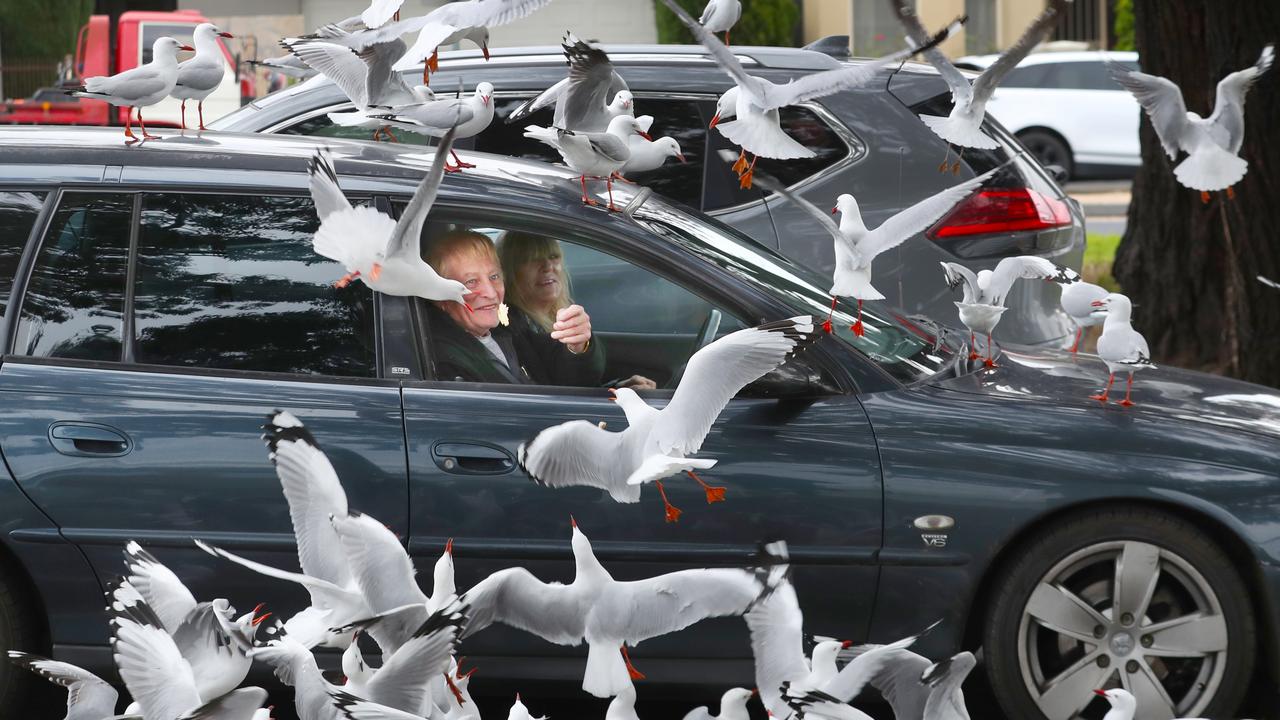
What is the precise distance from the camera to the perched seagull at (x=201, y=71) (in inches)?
191

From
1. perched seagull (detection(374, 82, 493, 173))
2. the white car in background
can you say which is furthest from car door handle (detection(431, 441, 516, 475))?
the white car in background

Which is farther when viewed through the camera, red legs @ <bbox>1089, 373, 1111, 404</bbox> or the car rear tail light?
the car rear tail light

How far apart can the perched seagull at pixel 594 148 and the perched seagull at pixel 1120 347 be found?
1.41 m

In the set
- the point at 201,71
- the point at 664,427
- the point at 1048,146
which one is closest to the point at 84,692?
the point at 664,427

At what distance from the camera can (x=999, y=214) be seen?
21.4ft

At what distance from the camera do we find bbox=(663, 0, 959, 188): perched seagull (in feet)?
12.3

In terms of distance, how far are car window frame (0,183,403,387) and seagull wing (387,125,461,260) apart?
0.49 meters

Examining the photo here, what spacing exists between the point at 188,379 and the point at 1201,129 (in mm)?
2831

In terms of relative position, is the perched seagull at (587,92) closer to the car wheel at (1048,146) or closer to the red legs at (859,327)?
the red legs at (859,327)

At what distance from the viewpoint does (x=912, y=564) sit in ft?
13.0

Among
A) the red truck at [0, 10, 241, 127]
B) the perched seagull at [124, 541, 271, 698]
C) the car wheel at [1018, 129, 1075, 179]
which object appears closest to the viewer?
the perched seagull at [124, 541, 271, 698]

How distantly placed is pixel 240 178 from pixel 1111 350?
242 centimetres

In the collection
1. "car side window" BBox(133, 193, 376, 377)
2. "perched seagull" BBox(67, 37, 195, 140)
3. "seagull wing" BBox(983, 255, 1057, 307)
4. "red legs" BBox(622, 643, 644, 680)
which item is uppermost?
"perched seagull" BBox(67, 37, 195, 140)

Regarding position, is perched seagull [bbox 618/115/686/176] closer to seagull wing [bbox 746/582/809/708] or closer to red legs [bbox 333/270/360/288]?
red legs [bbox 333/270/360/288]
